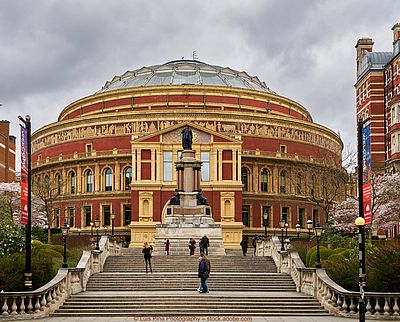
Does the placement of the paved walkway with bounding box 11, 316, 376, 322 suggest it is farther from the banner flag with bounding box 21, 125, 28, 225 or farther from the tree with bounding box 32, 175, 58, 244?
the tree with bounding box 32, 175, 58, 244

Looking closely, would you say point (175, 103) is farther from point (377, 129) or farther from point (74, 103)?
point (377, 129)

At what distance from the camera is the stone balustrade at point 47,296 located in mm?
30609

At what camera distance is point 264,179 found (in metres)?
96.2

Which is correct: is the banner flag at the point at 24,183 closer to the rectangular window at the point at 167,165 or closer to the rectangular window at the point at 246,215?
the rectangular window at the point at 167,165

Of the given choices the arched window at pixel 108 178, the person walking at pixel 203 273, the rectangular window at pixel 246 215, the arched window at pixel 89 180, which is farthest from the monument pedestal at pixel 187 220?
the arched window at pixel 89 180

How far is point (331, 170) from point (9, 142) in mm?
53622

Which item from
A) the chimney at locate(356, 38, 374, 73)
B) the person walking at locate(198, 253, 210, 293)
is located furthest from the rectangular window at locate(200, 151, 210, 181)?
the person walking at locate(198, 253, 210, 293)

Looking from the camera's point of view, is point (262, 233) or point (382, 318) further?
point (262, 233)

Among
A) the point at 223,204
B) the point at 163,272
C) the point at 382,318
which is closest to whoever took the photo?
the point at 382,318

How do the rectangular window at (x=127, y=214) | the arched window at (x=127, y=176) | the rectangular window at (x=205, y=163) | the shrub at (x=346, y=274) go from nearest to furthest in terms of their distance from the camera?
the shrub at (x=346, y=274)
the rectangular window at (x=205, y=163)
the rectangular window at (x=127, y=214)
the arched window at (x=127, y=176)

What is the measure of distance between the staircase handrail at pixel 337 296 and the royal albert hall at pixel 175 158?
43194mm

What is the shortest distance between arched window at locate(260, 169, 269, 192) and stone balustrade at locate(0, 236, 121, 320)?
54.1 m

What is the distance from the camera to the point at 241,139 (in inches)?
3583

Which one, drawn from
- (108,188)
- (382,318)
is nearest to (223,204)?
(108,188)
